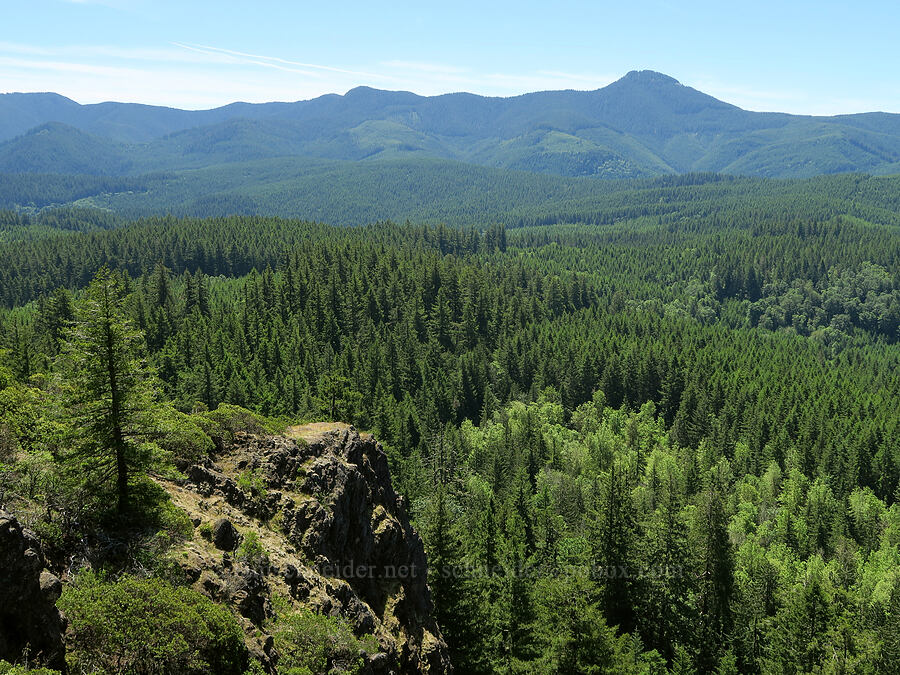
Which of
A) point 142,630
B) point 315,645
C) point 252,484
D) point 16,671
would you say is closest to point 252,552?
point 252,484

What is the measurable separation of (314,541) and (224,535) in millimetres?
5751

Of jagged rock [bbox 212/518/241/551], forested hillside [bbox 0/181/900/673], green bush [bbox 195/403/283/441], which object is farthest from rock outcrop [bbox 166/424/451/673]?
forested hillside [bbox 0/181/900/673]

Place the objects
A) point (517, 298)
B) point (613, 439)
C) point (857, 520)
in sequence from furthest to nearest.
Answer: point (517, 298) → point (613, 439) → point (857, 520)

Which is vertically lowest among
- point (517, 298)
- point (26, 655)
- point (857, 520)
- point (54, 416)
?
point (857, 520)

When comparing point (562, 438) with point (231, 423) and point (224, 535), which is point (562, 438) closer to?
point (231, 423)

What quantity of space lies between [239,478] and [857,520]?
310ft

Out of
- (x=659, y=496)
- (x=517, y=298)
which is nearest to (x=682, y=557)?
(x=659, y=496)

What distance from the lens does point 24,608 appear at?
16.5 m

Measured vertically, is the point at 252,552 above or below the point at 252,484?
below

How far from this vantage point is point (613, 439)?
103m

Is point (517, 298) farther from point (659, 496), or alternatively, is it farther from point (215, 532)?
point (215, 532)

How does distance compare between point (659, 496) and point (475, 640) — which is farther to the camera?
point (659, 496)

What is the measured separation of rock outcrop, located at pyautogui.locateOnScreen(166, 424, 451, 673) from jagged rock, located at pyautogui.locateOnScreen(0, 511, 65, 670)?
18.9 ft

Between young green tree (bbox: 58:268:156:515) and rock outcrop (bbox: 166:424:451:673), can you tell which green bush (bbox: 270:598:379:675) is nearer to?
rock outcrop (bbox: 166:424:451:673)
